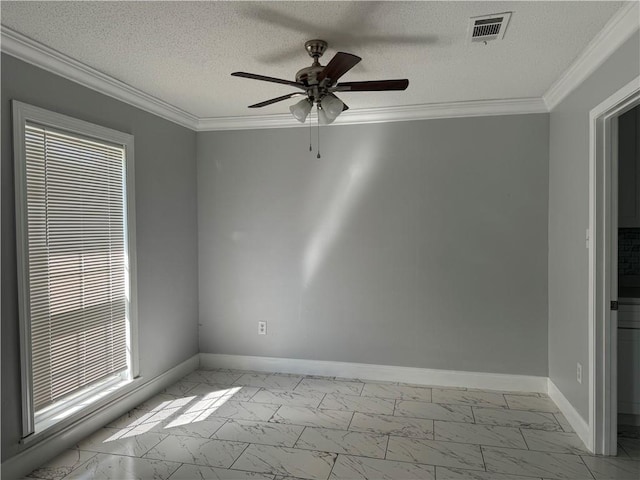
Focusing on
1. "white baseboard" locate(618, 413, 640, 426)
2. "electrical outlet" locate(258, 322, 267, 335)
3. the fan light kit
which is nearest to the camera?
the fan light kit

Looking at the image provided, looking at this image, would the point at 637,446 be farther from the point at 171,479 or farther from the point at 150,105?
the point at 150,105

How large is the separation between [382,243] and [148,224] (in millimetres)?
2030

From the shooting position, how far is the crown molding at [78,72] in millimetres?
2249

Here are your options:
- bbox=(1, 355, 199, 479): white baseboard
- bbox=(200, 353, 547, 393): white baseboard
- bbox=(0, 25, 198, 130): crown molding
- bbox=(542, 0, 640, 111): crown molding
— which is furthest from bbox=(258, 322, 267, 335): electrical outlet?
bbox=(542, 0, 640, 111): crown molding

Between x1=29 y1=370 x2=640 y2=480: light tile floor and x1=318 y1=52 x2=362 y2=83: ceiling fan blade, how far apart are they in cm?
222

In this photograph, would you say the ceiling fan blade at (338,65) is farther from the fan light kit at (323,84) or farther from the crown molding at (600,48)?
the crown molding at (600,48)

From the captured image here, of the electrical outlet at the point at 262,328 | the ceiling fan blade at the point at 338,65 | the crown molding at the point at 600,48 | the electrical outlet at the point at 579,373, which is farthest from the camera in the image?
the electrical outlet at the point at 262,328

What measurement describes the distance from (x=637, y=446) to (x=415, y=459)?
146cm

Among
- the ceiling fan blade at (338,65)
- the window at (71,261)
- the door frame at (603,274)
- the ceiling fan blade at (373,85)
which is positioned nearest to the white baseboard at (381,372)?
the door frame at (603,274)

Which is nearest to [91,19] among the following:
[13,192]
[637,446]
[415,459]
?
[13,192]

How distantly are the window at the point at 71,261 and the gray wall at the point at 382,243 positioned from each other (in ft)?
3.59

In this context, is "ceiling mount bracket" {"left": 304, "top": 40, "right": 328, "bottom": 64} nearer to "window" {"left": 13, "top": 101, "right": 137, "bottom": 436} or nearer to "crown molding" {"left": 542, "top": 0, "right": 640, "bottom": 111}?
"crown molding" {"left": 542, "top": 0, "right": 640, "bottom": 111}

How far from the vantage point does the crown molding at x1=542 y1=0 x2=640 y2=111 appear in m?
1.97

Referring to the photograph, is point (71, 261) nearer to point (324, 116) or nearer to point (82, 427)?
point (82, 427)
